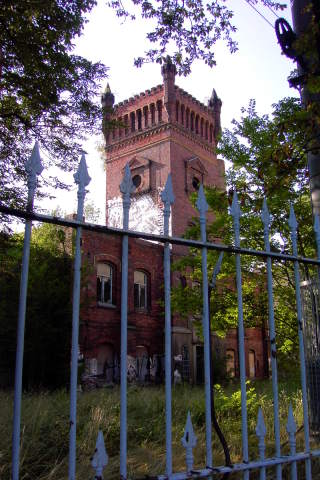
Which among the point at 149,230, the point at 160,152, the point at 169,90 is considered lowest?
the point at 149,230

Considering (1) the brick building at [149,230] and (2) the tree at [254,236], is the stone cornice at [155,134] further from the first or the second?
(2) the tree at [254,236]

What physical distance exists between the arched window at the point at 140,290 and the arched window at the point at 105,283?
1383mm

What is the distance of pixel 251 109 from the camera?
10.8 metres

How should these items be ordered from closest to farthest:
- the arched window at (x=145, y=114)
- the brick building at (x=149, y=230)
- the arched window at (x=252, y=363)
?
the brick building at (x=149, y=230) < the arched window at (x=252, y=363) < the arched window at (x=145, y=114)

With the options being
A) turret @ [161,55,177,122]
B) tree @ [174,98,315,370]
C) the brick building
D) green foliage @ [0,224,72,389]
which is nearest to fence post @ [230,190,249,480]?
tree @ [174,98,315,370]

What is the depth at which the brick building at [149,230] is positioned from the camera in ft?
63.6

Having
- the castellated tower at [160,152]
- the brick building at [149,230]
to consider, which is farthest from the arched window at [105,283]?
the castellated tower at [160,152]

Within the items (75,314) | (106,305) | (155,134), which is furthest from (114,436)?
(155,134)

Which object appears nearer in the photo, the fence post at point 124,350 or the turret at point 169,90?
the fence post at point 124,350

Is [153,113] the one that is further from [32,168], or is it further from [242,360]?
[32,168]

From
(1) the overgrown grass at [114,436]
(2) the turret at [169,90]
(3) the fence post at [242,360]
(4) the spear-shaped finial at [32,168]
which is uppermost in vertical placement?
(2) the turret at [169,90]

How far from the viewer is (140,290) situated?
2150 centimetres

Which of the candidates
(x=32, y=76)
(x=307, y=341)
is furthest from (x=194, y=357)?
(x=307, y=341)

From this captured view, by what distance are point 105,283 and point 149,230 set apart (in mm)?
5928
